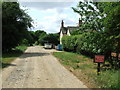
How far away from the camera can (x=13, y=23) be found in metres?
34.1

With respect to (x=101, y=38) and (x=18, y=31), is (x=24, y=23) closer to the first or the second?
(x=18, y=31)

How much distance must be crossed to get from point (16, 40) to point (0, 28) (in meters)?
3.94

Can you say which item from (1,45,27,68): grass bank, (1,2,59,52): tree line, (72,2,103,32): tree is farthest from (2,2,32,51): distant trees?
(72,2,103,32): tree

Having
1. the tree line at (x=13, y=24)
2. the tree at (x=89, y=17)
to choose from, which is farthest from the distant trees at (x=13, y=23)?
the tree at (x=89, y=17)

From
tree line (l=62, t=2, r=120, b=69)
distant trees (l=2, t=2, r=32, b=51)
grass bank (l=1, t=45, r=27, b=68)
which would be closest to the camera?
tree line (l=62, t=2, r=120, b=69)

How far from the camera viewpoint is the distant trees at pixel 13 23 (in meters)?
32.2

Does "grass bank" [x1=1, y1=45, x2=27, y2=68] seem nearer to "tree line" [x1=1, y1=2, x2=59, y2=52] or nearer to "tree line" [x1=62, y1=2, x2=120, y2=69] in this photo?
"tree line" [x1=1, y1=2, x2=59, y2=52]

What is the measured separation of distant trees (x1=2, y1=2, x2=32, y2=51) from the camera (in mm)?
32188

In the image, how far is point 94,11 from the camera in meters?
13.6

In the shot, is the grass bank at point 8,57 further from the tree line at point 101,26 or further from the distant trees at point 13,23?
the tree line at point 101,26

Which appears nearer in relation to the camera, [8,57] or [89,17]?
[89,17]

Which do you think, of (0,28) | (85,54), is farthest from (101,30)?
(0,28)

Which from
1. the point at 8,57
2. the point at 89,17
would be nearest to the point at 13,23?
the point at 8,57

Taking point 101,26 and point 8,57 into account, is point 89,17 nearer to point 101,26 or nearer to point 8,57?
point 101,26
